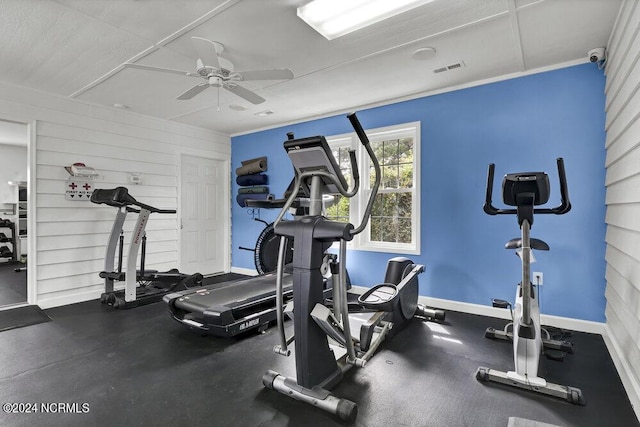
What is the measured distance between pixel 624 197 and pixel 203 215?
566 cm

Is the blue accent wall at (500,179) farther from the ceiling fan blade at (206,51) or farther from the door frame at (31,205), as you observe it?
the door frame at (31,205)

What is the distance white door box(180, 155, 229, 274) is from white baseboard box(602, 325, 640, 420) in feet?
18.2

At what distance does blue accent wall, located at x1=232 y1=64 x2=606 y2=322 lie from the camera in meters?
3.18

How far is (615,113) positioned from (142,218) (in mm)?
5079

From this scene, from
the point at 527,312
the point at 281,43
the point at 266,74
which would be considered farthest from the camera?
the point at 281,43

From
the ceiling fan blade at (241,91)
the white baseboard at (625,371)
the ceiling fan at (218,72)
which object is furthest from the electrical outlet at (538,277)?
the ceiling fan blade at (241,91)

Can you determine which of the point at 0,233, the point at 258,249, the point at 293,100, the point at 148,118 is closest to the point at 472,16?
the point at 293,100

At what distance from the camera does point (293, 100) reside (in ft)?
14.4

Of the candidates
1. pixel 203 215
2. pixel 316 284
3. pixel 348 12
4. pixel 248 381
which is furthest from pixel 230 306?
pixel 203 215

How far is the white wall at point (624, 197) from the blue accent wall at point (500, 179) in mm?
205

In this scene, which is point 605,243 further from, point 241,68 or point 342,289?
point 241,68

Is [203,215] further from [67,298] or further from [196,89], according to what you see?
[196,89]

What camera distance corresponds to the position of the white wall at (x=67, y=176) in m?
4.00

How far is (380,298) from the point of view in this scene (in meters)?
2.70
